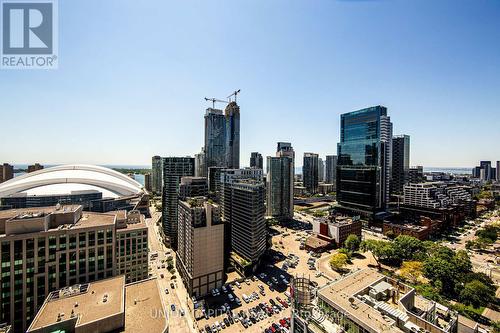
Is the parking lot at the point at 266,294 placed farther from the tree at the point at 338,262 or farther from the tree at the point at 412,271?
the tree at the point at 412,271

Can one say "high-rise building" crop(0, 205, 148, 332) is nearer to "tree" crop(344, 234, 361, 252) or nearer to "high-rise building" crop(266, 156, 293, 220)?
"tree" crop(344, 234, 361, 252)

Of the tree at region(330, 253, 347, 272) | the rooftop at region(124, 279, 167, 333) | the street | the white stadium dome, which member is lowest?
the street

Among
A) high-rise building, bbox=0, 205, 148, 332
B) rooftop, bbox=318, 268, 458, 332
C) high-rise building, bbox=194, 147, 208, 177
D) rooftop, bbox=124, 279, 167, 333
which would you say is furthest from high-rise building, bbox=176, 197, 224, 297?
high-rise building, bbox=194, 147, 208, 177

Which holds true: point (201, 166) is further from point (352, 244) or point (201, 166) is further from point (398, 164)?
point (398, 164)

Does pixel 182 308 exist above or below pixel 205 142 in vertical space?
below

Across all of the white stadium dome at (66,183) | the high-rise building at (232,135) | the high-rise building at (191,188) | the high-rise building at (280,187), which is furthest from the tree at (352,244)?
the white stadium dome at (66,183)

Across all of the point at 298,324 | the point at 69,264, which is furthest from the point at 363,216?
the point at 69,264

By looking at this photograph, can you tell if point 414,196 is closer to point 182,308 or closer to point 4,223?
point 182,308
